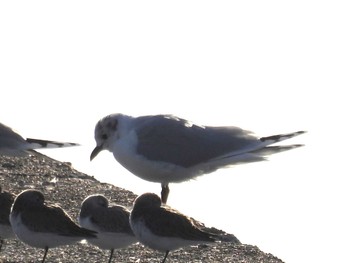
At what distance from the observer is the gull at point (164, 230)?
975 centimetres

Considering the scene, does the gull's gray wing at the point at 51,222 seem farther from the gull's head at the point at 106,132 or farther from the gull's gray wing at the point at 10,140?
the gull's head at the point at 106,132

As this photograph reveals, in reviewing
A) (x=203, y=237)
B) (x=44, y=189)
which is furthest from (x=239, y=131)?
(x=203, y=237)

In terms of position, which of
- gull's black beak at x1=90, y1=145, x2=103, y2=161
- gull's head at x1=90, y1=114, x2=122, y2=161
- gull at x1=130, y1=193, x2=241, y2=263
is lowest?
gull at x1=130, y1=193, x2=241, y2=263

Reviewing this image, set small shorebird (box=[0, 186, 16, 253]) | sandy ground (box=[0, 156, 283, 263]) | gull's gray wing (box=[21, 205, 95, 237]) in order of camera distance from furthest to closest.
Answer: sandy ground (box=[0, 156, 283, 263]), small shorebird (box=[0, 186, 16, 253]), gull's gray wing (box=[21, 205, 95, 237])

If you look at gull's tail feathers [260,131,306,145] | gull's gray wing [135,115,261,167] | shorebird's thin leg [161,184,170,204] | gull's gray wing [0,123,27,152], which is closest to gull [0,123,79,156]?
gull's gray wing [0,123,27,152]

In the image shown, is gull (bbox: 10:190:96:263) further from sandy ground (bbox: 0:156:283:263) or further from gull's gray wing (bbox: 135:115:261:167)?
gull's gray wing (bbox: 135:115:261:167)

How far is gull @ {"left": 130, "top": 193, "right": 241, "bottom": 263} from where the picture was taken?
9750 mm

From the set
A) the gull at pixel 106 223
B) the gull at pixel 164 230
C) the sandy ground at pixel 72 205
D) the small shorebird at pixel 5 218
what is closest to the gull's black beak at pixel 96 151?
the sandy ground at pixel 72 205

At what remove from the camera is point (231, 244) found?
36.8ft

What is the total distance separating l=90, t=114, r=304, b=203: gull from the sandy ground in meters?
0.31

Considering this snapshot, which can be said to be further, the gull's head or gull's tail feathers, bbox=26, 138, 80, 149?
the gull's head

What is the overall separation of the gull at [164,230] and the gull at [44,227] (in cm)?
41

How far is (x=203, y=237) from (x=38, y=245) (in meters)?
1.09

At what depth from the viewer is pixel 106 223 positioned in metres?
9.99
